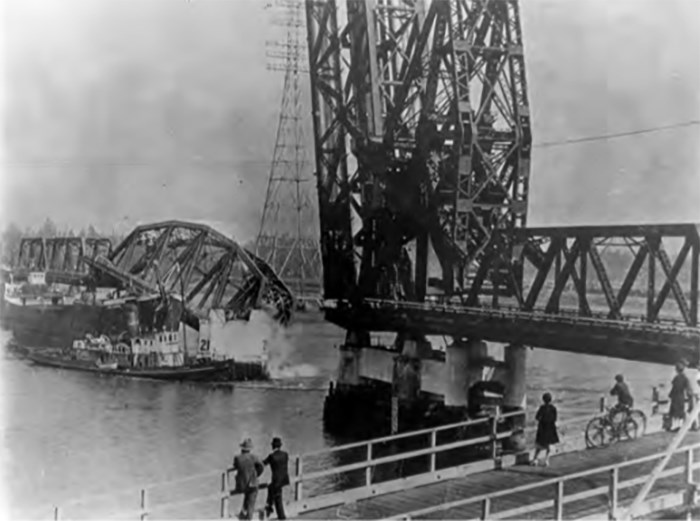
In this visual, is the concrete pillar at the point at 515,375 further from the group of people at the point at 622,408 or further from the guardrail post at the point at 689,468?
the guardrail post at the point at 689,468

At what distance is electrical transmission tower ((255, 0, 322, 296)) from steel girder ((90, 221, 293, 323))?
6.60 feet

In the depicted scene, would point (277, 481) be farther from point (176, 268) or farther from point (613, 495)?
point (176, 268)

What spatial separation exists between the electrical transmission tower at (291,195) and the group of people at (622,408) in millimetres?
25692

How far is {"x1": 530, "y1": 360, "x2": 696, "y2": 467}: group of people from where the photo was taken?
1605cm

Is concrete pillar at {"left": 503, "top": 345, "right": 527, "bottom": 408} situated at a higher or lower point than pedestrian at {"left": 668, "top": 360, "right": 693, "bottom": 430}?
lower

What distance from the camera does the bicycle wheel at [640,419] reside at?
18.0 metres

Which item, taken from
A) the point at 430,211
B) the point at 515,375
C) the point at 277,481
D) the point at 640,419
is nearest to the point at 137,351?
the point at 430,211

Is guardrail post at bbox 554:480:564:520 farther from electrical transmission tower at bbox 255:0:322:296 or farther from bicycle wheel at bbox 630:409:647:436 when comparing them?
electrical transmission tower at bbox 255:0:322:296

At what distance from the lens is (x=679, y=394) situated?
17.8m

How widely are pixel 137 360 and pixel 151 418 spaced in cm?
1054

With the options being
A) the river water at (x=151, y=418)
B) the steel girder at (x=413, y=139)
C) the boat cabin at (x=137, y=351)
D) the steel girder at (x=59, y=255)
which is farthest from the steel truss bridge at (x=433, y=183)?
the boat cabin at (x=137, y=351)

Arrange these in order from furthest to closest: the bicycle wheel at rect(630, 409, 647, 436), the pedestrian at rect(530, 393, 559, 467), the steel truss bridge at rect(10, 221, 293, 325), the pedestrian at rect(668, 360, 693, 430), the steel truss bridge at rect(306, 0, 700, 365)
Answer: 1. the steel truss bridge at rect(10, 221, 293, 325)
2. the steel truss bridge at rect(306, 0, 700, 365)
3. the bicycle wheel at rect(630, 409, 647, 436)
4. the pedestrian at rect(668, 360, 693, 430)
5. the pedestrian at rect(530, 393, 559, 467)

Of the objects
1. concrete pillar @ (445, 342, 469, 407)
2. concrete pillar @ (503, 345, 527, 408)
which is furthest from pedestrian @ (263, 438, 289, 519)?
concrete pillar @ (445, 342, 469, 407)

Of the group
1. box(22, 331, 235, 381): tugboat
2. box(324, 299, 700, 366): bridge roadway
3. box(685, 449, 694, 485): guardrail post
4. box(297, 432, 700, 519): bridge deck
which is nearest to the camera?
box(685, 449, 694, 485): guardrail post
